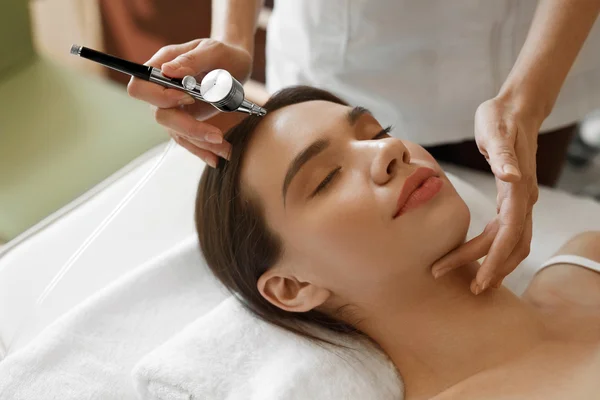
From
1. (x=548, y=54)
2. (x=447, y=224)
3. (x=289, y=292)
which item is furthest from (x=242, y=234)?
(x=548, y=54)

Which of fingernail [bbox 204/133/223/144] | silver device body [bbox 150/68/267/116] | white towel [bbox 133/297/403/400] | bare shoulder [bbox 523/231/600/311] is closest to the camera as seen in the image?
silver device body [bbox 150/68/267/116]

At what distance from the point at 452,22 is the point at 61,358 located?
3.05ft

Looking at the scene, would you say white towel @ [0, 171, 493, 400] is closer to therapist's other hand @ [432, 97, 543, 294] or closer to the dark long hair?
the dark long hair

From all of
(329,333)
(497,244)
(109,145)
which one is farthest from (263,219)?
(109,145)

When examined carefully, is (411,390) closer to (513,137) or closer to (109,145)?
(513,137)

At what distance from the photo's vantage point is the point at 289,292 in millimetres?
1061

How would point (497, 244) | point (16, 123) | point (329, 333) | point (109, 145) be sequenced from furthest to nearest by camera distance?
point (109, 145) < point (16, 123) < point (329, 333) < point (497, 244)

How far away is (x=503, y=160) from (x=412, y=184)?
136mm

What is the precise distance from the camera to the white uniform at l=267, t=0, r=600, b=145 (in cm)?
122

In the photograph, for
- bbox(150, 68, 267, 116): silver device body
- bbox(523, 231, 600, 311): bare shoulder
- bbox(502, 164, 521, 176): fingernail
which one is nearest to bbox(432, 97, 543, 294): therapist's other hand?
bbox(502, 164, 521, 176): fingernail

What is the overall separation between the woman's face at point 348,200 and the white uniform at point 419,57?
27cm

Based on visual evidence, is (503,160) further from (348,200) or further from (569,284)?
(569,284)

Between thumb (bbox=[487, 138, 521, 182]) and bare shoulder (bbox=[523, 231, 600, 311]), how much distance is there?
38 centimetres

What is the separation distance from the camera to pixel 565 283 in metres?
1.18
